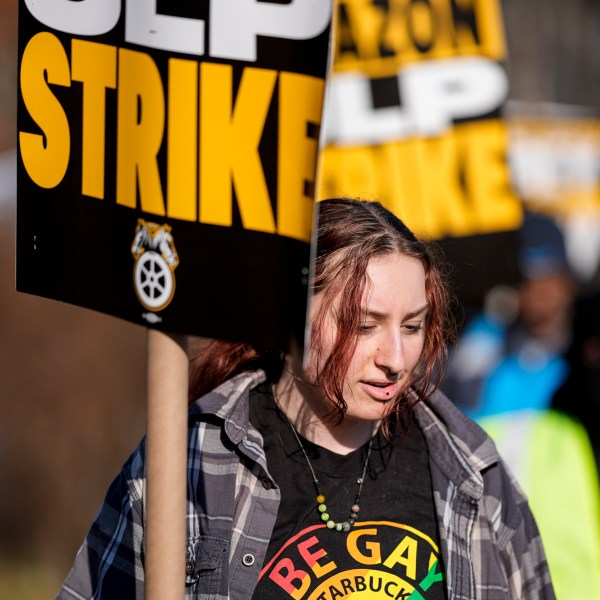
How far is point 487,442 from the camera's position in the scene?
88.7 inches

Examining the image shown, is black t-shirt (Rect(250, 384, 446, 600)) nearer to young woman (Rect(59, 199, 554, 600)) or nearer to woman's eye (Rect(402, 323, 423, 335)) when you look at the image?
young woman (Rect(59, 199, 554, 600))

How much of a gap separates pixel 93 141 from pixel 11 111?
4.57 metres

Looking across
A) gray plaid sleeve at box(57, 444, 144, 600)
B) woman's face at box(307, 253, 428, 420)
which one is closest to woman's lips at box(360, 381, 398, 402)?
woman's face at box(307, 253, 428, 420)

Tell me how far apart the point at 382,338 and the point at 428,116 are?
2453 mm

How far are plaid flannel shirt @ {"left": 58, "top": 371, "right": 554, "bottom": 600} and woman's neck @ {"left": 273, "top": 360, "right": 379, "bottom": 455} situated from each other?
9cm

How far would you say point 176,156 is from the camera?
1.65 metres

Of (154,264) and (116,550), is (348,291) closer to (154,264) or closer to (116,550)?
(154,264)

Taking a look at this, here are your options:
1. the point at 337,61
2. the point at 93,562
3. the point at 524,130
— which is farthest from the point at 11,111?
the point at 93,562

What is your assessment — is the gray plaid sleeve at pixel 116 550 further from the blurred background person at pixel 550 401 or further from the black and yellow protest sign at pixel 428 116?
the black and yellow protest sign at pixel 428 116

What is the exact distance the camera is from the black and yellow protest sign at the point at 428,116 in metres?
4.22

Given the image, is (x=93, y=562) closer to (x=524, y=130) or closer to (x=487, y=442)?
(x=487, y=442)

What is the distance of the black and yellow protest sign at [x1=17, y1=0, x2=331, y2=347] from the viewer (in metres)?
1.59

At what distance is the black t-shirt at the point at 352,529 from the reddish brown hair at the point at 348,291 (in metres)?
0.11

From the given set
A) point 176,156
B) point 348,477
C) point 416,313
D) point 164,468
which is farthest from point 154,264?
point 348,477
